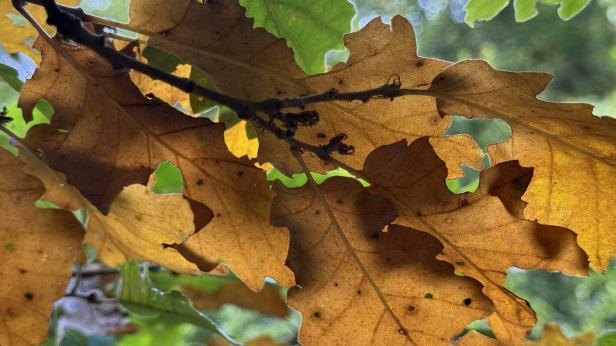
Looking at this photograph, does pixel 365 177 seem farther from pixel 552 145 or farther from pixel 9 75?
pixel 9 75

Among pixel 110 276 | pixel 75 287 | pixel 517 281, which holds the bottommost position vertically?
pixel 517 281

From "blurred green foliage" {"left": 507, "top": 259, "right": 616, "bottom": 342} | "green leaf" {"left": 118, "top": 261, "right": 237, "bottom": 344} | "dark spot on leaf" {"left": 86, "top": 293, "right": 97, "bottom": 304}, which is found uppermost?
"green leaf" {"left": 118, "top": 261, "right": 237, "bottom": 344}

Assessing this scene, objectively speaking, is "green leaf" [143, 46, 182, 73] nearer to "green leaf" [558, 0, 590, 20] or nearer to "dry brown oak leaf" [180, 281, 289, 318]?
"green leaf" [558, 0, 590, 20]

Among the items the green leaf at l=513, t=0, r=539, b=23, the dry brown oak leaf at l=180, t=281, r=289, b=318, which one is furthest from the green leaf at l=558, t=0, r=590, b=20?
the dry brown oak leaf at l=180, t=281, r=289, b=318

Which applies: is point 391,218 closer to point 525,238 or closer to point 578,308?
point 525,238

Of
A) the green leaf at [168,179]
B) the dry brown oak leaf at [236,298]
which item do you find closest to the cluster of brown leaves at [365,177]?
the green leaf at [168,179]

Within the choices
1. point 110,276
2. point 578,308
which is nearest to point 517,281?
point 578,308
